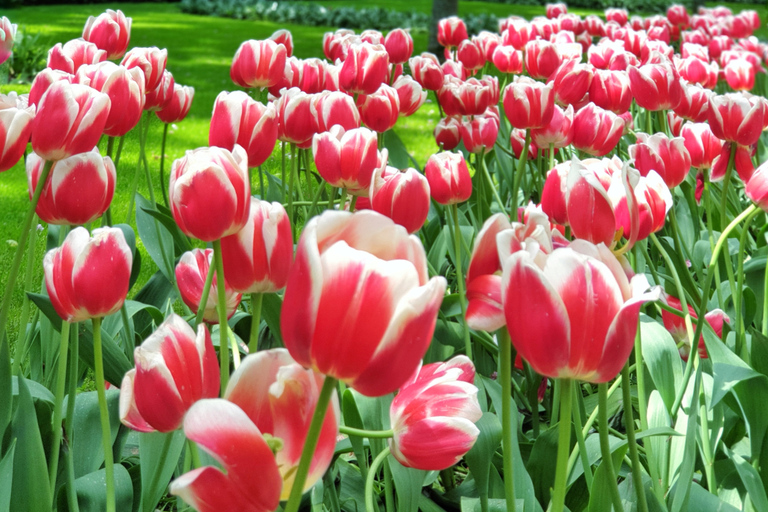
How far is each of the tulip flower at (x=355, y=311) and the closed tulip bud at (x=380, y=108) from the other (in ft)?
4.59

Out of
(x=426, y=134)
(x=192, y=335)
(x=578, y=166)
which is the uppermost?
(x=578, y=166)

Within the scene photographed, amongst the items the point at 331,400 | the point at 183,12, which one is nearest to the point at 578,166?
the point at 331,400

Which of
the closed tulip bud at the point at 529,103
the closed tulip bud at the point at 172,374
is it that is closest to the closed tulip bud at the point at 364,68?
the closed tulip bud at the point at 529,103

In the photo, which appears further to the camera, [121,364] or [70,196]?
[121,364]

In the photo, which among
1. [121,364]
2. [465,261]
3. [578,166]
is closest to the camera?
[578,166]

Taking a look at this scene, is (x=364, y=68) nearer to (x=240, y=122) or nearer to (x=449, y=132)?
(x=449, y=132)

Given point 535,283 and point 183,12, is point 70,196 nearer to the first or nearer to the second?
point 535,283

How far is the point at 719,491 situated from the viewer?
1.29m

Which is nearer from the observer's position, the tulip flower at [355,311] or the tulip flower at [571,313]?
the tulip flower at [355,311]

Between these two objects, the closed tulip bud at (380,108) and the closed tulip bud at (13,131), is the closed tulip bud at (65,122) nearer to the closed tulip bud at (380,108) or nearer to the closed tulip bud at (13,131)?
the closed tulip bud at (13,131)

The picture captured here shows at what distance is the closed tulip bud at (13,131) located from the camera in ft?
3.29

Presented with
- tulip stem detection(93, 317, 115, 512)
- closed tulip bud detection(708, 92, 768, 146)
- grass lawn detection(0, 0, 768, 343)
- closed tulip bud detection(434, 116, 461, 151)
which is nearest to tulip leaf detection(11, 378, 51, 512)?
tulip stem detection(93, 317, 115, 512)

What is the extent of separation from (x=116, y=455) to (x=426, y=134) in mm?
4631

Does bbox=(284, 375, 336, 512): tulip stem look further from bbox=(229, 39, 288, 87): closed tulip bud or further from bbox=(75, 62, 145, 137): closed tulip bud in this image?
bbox=(229, 39, 288, 87): closed tulip bud
